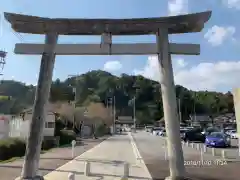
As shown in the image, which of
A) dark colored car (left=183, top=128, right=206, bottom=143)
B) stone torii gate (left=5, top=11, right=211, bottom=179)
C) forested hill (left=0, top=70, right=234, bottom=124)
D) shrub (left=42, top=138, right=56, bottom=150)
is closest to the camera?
stone torii gate (left=5, top=11, right=211, bottom=179)

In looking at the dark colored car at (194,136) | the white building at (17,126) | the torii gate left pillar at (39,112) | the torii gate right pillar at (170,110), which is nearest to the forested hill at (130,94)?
the white building at (17,126)

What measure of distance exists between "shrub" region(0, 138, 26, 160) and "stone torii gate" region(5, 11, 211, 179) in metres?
11.0

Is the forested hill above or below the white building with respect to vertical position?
above

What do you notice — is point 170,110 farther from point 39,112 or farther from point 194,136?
point 194,136

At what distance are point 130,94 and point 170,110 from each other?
12564 cm

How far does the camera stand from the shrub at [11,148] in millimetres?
19889

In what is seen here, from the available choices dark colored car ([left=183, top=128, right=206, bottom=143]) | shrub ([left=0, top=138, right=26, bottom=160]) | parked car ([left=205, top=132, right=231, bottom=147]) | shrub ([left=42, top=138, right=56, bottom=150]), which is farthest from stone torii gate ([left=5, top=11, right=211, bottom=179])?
dark colored car ([left=183, top=128, right=206, bottom=143])

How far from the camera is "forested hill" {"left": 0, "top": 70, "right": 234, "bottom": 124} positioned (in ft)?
299

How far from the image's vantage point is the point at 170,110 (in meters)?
10.2

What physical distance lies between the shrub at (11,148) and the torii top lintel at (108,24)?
37.3 ft

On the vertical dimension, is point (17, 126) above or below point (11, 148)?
above

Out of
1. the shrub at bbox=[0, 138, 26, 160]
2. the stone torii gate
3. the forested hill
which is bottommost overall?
the shrub at bbox=[0, 138, 26, 160]

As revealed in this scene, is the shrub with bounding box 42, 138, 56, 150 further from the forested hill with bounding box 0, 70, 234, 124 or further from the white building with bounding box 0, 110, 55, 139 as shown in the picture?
the forested hill with bounding box 0, 70, 234, 124

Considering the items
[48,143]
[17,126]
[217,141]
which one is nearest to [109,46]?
[48,143]
